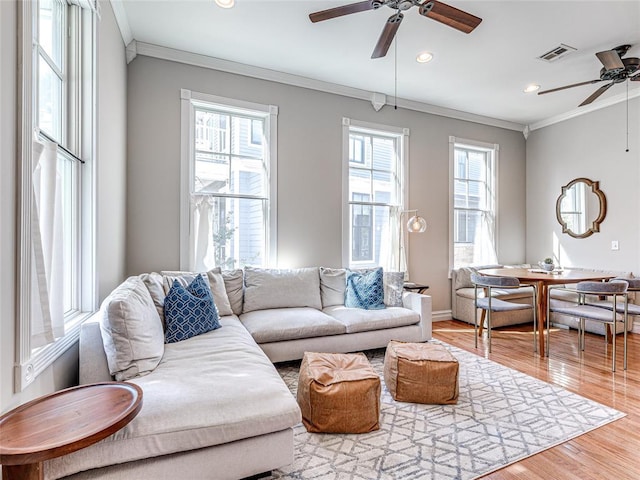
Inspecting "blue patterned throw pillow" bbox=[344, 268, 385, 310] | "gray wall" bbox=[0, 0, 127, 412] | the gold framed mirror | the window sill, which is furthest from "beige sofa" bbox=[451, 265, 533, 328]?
the window sill

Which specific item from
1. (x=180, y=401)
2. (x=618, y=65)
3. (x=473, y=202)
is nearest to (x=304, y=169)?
(x=473, y=202)

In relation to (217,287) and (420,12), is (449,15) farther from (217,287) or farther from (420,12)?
(217,287)

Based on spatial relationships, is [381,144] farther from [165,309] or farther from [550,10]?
[165,309]

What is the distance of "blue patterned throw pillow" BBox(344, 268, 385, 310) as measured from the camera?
143 inches

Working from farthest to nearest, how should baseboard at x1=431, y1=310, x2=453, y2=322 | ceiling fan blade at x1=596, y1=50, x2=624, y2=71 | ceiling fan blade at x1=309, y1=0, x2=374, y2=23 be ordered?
baseboard at x1=431, y1=310, x2=453, y2=322 < ceiling fan blade at x1=596, y1=50, x2=624, y2=71 < ceiling fan blade at x1=309, y1=0, x2=374, y2=23

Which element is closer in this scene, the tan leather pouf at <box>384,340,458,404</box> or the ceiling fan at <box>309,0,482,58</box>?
the ceiling fan at <box>309,0,482,58</box>

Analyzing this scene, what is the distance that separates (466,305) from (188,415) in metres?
4.22

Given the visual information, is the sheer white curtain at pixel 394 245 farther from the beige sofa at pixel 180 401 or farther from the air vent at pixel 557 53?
the beige sofa at pixel 180 401

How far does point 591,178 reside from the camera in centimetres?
493

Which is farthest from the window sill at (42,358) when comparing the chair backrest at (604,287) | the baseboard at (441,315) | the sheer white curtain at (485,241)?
the sheer white curtain at (485,241)

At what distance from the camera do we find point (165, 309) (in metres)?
2.51

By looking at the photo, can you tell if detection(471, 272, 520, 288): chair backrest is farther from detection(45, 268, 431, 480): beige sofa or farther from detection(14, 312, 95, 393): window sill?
detection(14, 312, 95, 393): window sill

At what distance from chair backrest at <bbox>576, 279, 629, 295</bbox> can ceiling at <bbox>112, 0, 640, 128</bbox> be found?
231 cm

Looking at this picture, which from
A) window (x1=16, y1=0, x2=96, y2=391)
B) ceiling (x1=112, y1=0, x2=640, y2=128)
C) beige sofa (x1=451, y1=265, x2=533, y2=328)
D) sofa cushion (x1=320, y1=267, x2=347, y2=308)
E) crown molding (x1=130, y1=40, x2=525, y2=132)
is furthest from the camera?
beige sofa (x1=451, y1=265, x2=533, y2=328)
